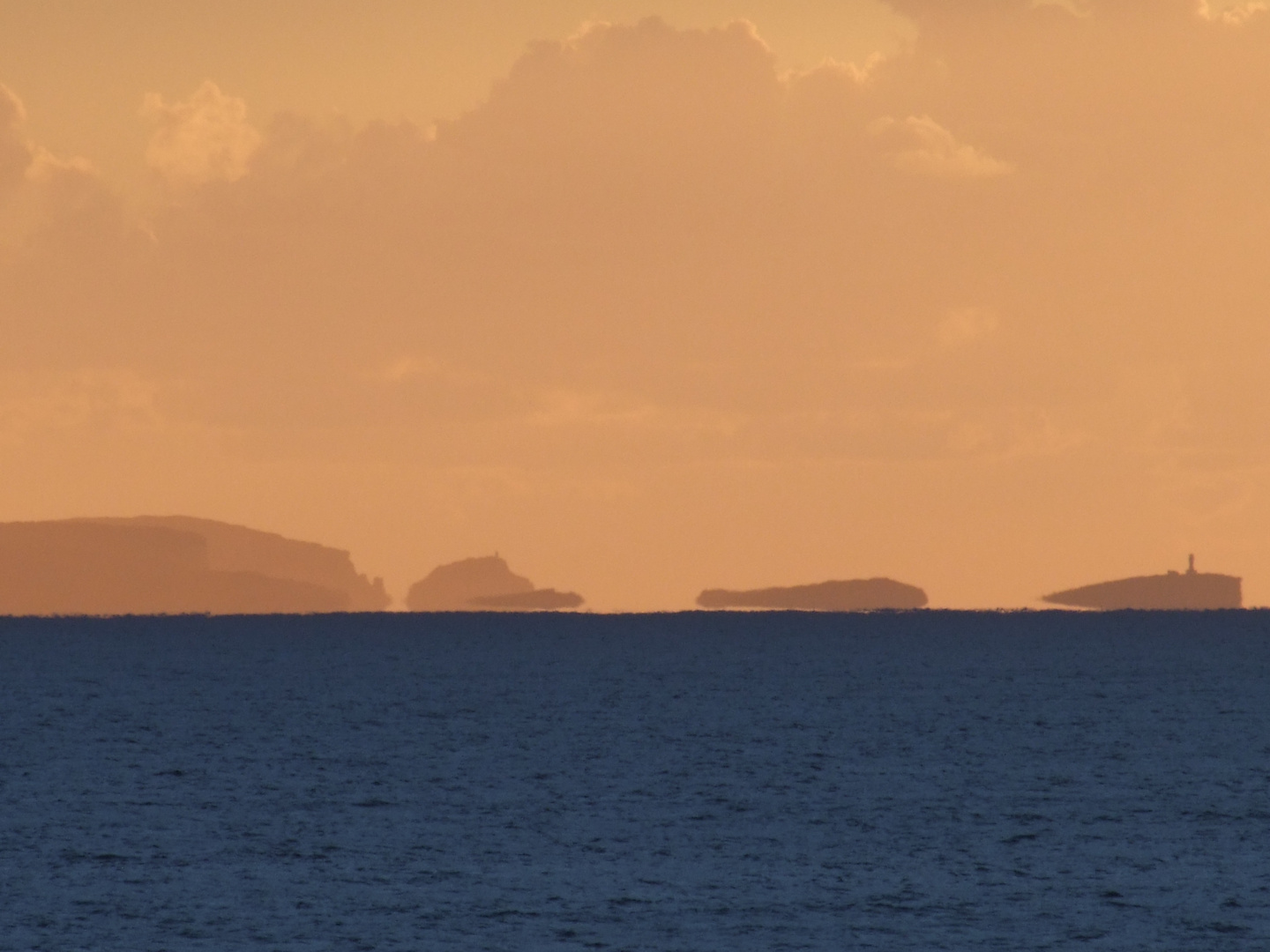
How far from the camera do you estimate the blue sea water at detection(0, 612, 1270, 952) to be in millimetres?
49875

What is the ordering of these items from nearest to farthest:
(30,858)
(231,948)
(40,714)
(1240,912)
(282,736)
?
1. (231,948)
2. (1240,912)
3. (30,858)
4. (282,736)
5. (40,714)

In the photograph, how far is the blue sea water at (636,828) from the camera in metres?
49.9

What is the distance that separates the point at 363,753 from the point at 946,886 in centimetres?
4580

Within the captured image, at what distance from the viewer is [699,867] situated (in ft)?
193

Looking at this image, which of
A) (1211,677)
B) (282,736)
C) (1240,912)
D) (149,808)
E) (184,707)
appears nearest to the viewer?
(1240,912)

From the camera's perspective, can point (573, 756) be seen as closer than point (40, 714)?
Yes

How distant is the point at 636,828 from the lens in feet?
221

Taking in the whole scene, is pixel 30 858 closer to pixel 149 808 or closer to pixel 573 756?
pixel 149 808

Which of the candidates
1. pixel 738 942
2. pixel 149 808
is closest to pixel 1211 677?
pixel 149 808

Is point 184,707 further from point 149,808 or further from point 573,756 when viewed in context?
point 149,808

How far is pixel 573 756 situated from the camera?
93.6 m

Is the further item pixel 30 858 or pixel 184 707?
pixel 184 707

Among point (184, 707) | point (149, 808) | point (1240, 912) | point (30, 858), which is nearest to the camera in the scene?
point (1240, 912)

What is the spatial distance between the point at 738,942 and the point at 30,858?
82.5ft
